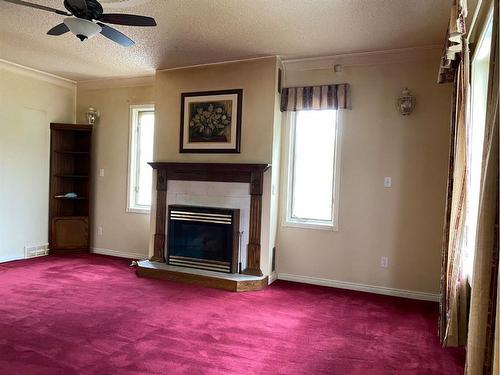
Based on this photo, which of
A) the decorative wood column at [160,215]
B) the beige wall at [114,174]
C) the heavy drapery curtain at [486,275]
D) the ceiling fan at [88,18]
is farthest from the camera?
the beige wall at [114,174]

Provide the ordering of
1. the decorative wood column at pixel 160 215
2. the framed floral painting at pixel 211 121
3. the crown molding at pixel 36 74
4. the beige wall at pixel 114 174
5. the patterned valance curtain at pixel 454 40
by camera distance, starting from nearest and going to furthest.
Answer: the patterned valance curtain at pixel 454 40, the framed floral painting at pixel 211 121, the decorative wood column at pixel 160 215, the crown molding at pixel 36 74, the beige wall at pixel 114 174

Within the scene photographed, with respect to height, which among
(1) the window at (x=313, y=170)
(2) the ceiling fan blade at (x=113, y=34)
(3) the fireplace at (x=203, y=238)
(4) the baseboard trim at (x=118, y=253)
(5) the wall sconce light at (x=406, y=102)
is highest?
(2) the ceiling fan blade at (x=113, y=34)

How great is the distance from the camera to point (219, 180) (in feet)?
14.1

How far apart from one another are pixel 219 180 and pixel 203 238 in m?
0.71

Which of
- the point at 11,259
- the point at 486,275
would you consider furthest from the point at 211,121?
the point at 486,275

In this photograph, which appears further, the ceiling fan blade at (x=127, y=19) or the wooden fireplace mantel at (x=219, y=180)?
the wooden fireplace mantel at (x=219, y=180)

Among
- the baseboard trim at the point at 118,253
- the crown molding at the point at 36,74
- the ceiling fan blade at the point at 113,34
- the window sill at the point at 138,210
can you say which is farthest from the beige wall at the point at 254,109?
the crown molding at the point at 36,74

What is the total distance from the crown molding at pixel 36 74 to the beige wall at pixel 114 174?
9.9 inches

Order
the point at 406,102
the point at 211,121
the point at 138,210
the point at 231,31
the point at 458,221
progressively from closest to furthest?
the point at 458,221, the point at 231,31, the point at 406,102, the point at 211,121, the point at 138,210

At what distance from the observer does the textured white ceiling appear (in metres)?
2.95

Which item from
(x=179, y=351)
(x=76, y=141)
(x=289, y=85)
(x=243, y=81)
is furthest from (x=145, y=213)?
(x=179, y=351)

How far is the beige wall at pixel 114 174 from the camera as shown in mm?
5305

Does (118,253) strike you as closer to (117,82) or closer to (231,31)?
(117,82)

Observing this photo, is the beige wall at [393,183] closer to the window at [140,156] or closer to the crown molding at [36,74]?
the window at [140,156]
